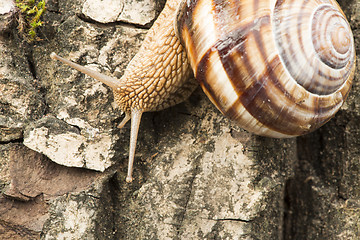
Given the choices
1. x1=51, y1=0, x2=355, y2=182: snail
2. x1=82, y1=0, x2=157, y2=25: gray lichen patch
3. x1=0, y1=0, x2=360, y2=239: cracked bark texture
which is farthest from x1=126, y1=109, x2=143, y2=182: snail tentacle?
x1=82, y1=0, x2=157, y2=25: gray lichen patch


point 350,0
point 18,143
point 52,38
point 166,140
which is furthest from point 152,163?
point 350,0

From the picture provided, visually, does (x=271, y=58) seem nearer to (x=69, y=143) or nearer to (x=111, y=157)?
(x=111, y=157)

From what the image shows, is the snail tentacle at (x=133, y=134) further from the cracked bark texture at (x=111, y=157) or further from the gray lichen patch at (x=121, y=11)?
the gray lichen patch at (x=121, y=11)

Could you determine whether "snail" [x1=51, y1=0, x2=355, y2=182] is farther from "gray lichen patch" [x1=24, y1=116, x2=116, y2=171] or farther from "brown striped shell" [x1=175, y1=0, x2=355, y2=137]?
"gray lichen patch" [x1=24, y1=116, x2=116, y2=171]

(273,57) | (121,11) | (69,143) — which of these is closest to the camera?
(273,57)

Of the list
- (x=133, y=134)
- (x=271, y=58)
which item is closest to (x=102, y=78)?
(x=133, y=134)

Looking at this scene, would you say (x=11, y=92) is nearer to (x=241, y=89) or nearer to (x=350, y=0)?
(x=241, y=89)

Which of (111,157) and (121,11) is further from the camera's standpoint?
(121,11)
